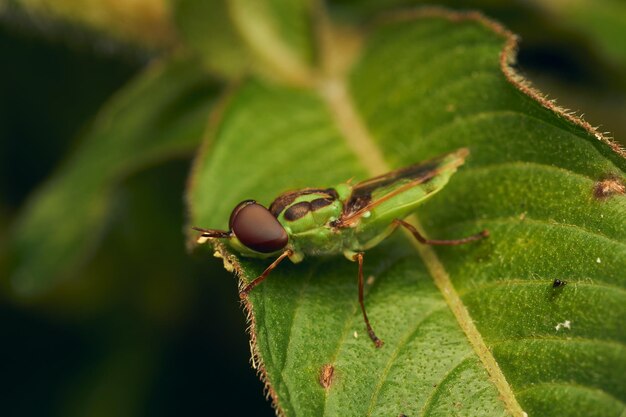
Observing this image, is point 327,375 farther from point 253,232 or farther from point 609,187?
point 609,187

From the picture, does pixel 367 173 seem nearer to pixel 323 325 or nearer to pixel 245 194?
pixel 245 194

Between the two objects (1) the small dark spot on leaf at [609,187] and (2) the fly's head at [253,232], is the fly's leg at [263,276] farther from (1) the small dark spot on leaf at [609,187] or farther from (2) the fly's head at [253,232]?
(1) the small dark spot on leaf at [609,187]

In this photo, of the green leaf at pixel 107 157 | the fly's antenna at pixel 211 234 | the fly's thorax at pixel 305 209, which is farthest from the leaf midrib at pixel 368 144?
the fly's antenna at pixel 211 234

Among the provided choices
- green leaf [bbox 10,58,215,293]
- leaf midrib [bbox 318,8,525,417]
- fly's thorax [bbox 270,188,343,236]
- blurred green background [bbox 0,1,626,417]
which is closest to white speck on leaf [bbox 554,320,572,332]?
leaf midrib [bbox 318,8,525,417]

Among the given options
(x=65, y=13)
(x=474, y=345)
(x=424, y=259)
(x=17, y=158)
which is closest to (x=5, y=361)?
(x=17, y=158)

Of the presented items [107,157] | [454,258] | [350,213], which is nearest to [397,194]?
[350,213]
